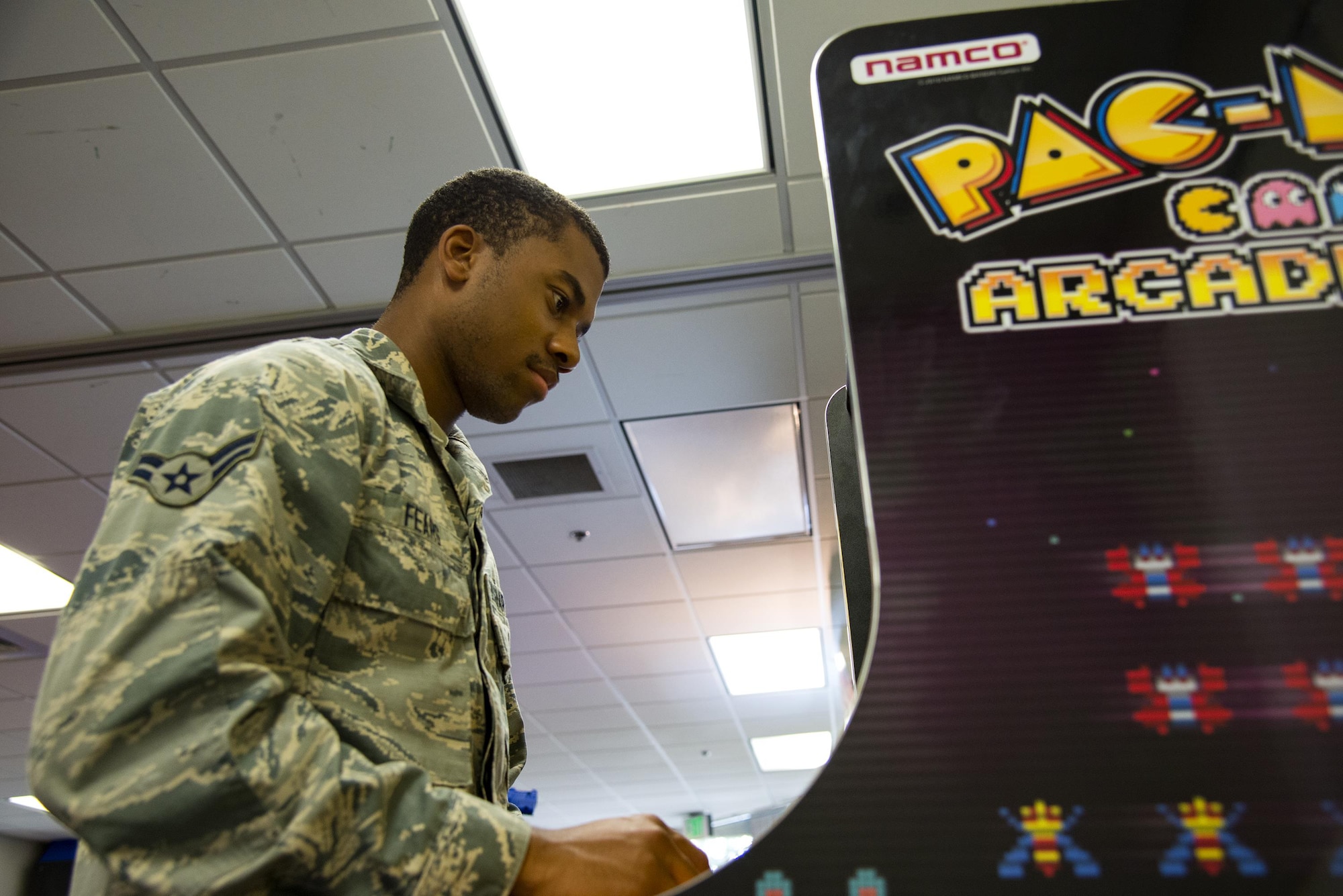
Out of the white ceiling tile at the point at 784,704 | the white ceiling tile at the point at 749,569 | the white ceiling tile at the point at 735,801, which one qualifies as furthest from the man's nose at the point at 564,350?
the white ceiling tile at the point at 735,801

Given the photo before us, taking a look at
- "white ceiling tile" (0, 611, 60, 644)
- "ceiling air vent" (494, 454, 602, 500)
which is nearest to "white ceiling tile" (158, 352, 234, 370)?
"ceiling air vent" (494, 454, 602, 500)

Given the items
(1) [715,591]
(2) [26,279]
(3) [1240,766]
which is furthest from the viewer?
(1) [715,591]

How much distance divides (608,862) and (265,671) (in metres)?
0.25

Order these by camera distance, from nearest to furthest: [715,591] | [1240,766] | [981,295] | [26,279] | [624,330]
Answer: [1240,766] → [981,295] → [26,279] → [624,330] → [715,591]

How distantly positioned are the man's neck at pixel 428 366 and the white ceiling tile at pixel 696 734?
529 centimetres

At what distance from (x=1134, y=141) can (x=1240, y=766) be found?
40 cm

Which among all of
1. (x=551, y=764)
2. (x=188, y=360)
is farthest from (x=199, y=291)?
(x=551, y=764)

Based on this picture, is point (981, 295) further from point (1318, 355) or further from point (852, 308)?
point (1318, 355)

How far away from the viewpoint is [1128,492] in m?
0.50

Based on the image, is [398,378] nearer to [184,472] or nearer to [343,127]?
[184,472]

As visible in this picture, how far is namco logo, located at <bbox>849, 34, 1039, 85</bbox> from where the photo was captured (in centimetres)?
63

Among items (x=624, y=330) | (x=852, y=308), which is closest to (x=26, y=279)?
(x=624, y=330)

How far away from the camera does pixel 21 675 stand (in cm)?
484

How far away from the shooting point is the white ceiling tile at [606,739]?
6.08m
